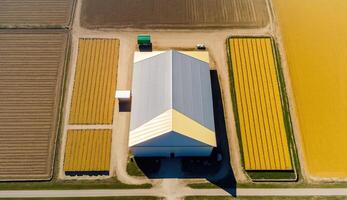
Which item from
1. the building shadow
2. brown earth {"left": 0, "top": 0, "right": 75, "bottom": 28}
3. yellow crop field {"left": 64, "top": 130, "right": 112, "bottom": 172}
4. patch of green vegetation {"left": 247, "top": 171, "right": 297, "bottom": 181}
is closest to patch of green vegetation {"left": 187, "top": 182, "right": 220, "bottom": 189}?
the building shadow

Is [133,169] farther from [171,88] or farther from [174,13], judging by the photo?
[174,13]

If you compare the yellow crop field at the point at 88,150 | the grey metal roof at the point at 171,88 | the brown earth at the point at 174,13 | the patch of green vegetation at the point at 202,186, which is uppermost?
the brown earth at the point at 174,13

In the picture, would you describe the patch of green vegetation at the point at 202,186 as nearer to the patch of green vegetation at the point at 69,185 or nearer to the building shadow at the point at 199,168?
the building shadow at the point at 199,168

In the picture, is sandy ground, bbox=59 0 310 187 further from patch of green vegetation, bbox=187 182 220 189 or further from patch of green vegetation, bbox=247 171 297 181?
patch of green vegetation, bbox=187 182 220 189

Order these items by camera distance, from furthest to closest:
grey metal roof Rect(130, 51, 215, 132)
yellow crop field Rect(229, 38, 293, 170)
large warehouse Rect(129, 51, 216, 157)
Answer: yellow crop field Rect(229, 38, 293, 170)
grey metal roof Rect(130, 51, 215, 132)
large warehouse Rect(129, 51, 216, 157)

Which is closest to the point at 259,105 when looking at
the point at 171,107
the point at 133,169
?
the point at 171,107

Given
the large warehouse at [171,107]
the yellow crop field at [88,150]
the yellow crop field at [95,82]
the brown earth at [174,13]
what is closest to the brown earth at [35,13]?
the brown earth at [174,13]
